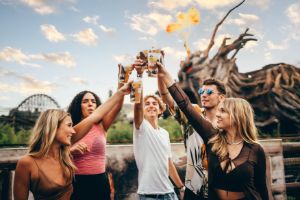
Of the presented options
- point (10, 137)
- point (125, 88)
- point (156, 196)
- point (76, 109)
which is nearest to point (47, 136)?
point (76, 109)

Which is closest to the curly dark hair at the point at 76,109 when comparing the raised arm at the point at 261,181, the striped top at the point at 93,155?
the striped top at the point at 93,155

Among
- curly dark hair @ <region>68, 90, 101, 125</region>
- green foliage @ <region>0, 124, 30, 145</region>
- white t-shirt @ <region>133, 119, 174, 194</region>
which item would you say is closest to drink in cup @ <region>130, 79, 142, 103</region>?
white t-shirt @ <region>133, 119, 174, 194</region>

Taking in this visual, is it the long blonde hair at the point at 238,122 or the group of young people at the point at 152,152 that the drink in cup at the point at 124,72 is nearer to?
the group of young people at the point at 152,152

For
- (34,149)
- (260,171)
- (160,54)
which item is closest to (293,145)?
(260,171)

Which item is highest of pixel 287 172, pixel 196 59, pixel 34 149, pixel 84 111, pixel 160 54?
pixel 196 59

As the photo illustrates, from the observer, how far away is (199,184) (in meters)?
3.03

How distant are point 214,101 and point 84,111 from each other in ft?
5.00

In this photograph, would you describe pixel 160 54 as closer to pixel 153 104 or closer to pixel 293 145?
pixel 153 104

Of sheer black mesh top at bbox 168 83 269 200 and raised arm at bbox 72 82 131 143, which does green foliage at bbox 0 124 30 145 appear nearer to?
raised arm at bbox 72 82 131 143

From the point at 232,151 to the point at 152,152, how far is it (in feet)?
3.36

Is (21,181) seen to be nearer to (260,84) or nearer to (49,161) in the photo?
(49,161)

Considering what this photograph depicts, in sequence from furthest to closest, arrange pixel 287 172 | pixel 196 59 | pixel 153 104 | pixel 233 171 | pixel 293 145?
pixel 196 59 < pixel 287 172 < pixel 293 145 < pixel 153 104 < pixel 233 171

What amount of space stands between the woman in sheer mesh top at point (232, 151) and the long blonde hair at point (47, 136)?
1.11 m

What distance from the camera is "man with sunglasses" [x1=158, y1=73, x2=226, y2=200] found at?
304cm
